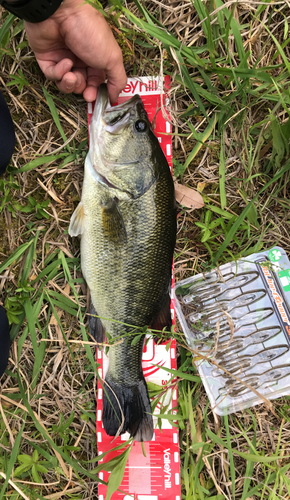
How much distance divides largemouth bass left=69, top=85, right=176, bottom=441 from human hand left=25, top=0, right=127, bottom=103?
157mm

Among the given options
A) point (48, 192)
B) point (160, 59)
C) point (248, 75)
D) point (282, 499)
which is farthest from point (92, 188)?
point (282, 499)

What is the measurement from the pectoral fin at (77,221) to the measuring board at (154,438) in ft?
2.51

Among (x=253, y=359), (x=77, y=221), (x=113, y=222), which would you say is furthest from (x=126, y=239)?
(x=253, y=359)

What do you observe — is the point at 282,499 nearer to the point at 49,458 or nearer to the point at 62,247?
the point at 49,458

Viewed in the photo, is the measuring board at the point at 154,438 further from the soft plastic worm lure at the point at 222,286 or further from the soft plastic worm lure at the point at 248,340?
the soft plastic worm lure at the point at 248,340

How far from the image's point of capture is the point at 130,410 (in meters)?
2.36

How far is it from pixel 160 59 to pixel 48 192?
1321 mm

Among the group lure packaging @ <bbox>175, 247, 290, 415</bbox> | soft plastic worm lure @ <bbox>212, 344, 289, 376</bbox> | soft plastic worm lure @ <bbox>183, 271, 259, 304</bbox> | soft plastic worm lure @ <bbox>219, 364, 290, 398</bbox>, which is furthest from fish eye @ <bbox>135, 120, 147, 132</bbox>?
soft plastic worm lure @ <bbox>219, 364, 290, 398</bbox>

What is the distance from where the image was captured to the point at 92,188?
2.24 m

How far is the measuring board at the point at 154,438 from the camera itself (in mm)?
2424

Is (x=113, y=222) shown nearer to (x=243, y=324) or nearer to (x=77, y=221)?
(x=77, y=221)

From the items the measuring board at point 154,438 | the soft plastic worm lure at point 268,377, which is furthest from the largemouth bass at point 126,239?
the soft plastic worm lure at point 268,377

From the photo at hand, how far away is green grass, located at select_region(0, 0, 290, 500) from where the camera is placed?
2.42m

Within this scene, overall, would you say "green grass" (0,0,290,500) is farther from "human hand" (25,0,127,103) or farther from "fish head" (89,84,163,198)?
"fish head" (89,84,163,198)
